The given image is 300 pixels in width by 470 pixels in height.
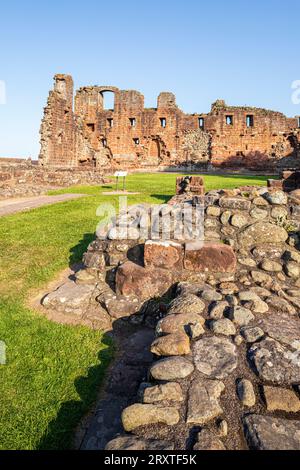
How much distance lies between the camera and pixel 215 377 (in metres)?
2.35

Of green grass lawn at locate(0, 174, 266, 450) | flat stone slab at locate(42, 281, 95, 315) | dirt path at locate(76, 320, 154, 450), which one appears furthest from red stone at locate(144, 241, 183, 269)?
green grass lawn at locate(0, 174, 266, 450)

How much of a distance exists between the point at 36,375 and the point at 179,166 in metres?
30.9

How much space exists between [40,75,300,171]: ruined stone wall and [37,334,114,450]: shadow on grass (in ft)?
93.1

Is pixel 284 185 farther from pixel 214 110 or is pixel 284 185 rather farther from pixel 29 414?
pixel 214 110

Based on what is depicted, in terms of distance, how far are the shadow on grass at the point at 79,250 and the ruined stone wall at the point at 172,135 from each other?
955 inches

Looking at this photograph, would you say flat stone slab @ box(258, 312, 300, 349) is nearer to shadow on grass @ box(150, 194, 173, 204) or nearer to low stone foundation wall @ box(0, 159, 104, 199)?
shadow on grass @ box(150, 194, 173, 204)

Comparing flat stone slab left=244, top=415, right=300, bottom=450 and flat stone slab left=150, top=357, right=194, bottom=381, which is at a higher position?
flat stone slab left=150, top=357, right=194, bottom=381

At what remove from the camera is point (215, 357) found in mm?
2537

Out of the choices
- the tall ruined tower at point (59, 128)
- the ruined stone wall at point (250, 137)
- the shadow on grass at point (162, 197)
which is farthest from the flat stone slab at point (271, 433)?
the ruined stone wall at point (250, 137)

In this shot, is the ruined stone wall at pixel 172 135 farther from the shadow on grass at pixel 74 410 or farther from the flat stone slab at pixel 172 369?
the flat stone slab at pixel 172 369

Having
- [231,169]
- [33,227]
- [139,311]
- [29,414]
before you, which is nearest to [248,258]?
[139,311]

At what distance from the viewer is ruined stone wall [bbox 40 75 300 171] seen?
31.4 metres

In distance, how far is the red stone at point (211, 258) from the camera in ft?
13.4

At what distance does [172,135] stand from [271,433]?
32.7 m
